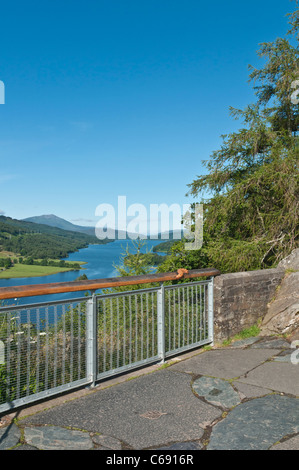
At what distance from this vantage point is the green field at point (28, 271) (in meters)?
24.2

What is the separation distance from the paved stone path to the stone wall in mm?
1216

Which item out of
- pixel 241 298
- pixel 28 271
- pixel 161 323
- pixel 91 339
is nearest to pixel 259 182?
pixel 241 298

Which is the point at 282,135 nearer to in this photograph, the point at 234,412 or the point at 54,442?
the point at 234,412

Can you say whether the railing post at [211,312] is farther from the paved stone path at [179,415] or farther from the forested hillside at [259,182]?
the forested hillside at [259,182]

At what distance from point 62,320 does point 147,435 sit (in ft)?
4.94

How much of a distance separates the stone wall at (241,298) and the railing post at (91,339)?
2.40m

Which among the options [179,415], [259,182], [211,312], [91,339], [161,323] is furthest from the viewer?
[259,182]

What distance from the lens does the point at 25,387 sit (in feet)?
12.0

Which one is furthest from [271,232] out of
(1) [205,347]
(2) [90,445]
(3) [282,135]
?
(2) [90,445]

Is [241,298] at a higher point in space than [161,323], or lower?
higher

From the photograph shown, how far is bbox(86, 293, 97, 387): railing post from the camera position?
→ 4.10 m

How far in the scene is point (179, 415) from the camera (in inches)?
132

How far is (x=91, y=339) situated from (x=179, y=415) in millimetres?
1265

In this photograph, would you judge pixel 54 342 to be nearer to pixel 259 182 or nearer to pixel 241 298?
pixel 241 298
